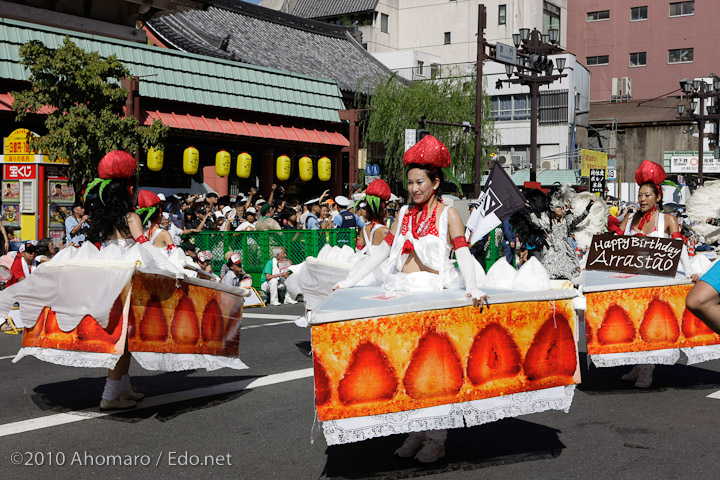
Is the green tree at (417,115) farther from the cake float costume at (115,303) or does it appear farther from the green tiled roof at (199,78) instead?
the cake float costume at (115,303)

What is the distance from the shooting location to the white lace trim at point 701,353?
7.37 meters

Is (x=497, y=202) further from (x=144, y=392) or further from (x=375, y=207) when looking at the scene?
(x=144, y=392)

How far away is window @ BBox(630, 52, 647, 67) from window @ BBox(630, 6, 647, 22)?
2.75 meters

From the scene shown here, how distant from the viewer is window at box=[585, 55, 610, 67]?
62.7m

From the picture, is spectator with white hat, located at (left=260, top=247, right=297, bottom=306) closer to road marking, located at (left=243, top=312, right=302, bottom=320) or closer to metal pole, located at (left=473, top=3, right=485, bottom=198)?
road marking, located at (left=243, top=312, right=302, bottom=320)

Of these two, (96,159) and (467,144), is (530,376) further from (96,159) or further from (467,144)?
(467,144)

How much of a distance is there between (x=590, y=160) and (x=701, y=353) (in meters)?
38.0

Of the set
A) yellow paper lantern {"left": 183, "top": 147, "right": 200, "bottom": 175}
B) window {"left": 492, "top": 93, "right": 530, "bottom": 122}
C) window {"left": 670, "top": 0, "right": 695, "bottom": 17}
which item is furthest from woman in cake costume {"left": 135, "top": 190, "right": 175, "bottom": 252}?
window {"left": 670, "top": 0, "right": 695, "bottom": 17}

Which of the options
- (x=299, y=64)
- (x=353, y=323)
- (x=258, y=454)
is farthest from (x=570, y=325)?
(x=299, y=64)

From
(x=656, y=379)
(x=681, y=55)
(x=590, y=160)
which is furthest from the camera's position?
(x=681, y=55)

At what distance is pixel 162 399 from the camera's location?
22.7ft

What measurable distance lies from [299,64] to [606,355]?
91.4 ft

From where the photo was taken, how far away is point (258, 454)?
533cm

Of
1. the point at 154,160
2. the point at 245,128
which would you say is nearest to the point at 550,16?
the point at 245,128
